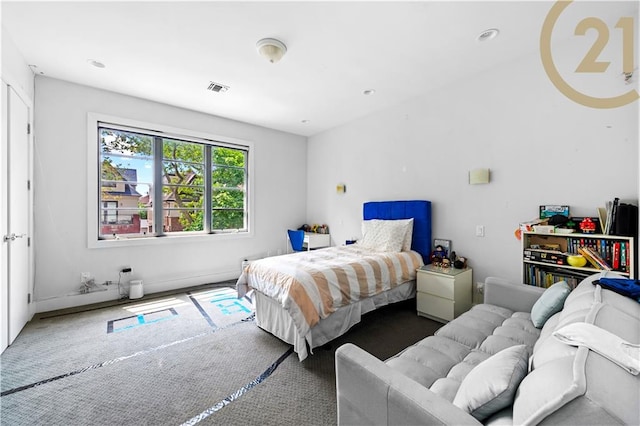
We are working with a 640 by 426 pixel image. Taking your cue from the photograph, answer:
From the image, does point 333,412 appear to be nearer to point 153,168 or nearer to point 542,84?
→ point 542,84

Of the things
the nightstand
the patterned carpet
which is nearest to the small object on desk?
the nightstand

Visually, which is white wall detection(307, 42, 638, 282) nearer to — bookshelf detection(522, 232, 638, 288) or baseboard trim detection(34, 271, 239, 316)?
bookshelf detection(522, 232, 638, 288)

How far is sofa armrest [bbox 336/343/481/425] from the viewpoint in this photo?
35.0 inches

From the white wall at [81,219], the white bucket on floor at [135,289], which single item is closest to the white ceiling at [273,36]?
the white wall at [81,219]

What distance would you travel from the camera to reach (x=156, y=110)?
3.94 meters

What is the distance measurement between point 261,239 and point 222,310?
6.25 ft

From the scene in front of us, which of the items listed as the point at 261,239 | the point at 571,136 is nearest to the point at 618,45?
the point at 571,136

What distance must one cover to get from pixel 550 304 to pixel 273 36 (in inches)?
120

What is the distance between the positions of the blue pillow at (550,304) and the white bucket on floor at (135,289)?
4463 mm

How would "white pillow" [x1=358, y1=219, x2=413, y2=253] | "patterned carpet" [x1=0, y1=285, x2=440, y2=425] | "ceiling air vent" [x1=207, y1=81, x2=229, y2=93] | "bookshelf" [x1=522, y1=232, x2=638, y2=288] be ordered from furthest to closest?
"white pillow" [x1=358, y1=219, x2=413, y2=253]
"ceiling air vent" [x1=207, y1=81, x2=229, y2=93]
"bookshelf" [x1=522, y1=232, x2=638, y2=288]
"patterned carpet" [x1=0, y1=285, x2=440, y2=425]

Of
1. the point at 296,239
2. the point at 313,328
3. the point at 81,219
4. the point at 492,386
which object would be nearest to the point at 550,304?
the point at 492,386

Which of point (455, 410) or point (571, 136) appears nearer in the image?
point (455, 410)

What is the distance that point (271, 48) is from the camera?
2.45 m

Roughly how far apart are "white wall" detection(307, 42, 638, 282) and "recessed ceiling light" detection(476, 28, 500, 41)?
0.64 metres
